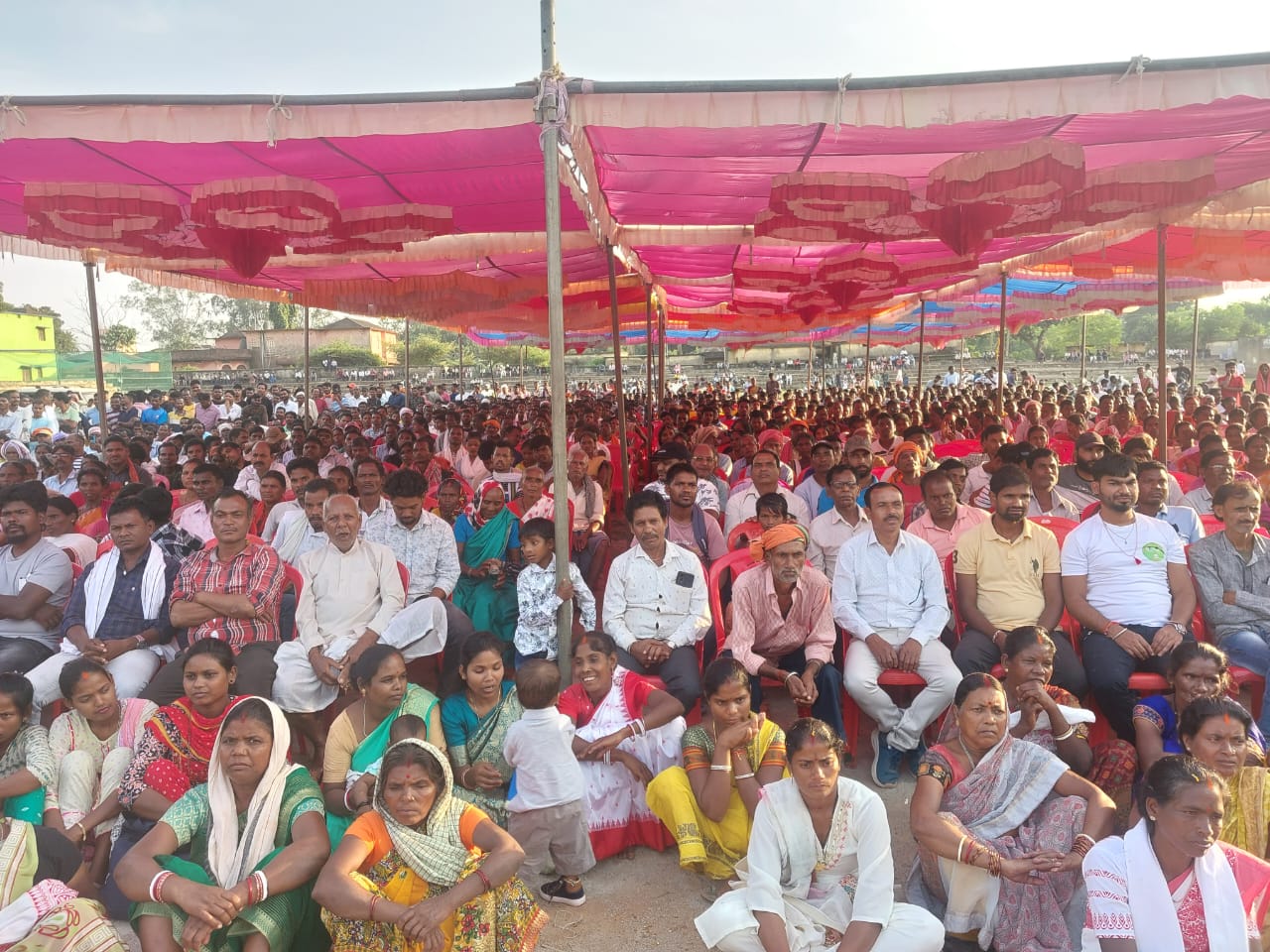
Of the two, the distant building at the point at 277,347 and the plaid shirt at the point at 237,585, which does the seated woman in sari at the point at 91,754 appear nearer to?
the plaid shirt at the point at 237,585

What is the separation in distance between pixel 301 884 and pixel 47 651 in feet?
8.57

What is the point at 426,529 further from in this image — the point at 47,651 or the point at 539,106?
the point at 539,106

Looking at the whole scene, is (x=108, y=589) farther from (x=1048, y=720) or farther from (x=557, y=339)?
(x=1048, y=720)

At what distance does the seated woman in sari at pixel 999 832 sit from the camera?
2664mm

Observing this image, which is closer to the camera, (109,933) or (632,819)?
(109,933)

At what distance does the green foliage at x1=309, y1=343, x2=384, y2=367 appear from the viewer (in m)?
45.3

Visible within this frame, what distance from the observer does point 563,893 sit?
124 inches

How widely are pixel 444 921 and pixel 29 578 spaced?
3335mm

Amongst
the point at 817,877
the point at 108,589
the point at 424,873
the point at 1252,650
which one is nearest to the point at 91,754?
the point at 108,589

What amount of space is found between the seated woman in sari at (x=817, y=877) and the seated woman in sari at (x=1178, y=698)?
→ 1233mm

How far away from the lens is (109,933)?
2.63 metres

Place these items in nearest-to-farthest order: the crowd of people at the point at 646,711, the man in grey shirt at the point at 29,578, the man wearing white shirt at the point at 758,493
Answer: the crowd of people at the point at 646,711 → the man in grey shirt at the point at 29,578 → the man wearing white shirt at the point at 758,493

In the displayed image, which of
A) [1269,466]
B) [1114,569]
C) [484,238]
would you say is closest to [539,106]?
[1114,569]

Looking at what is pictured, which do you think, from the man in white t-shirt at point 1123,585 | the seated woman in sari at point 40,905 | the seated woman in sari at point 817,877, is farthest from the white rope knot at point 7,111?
the man in white t-shirt at point 1123,585
